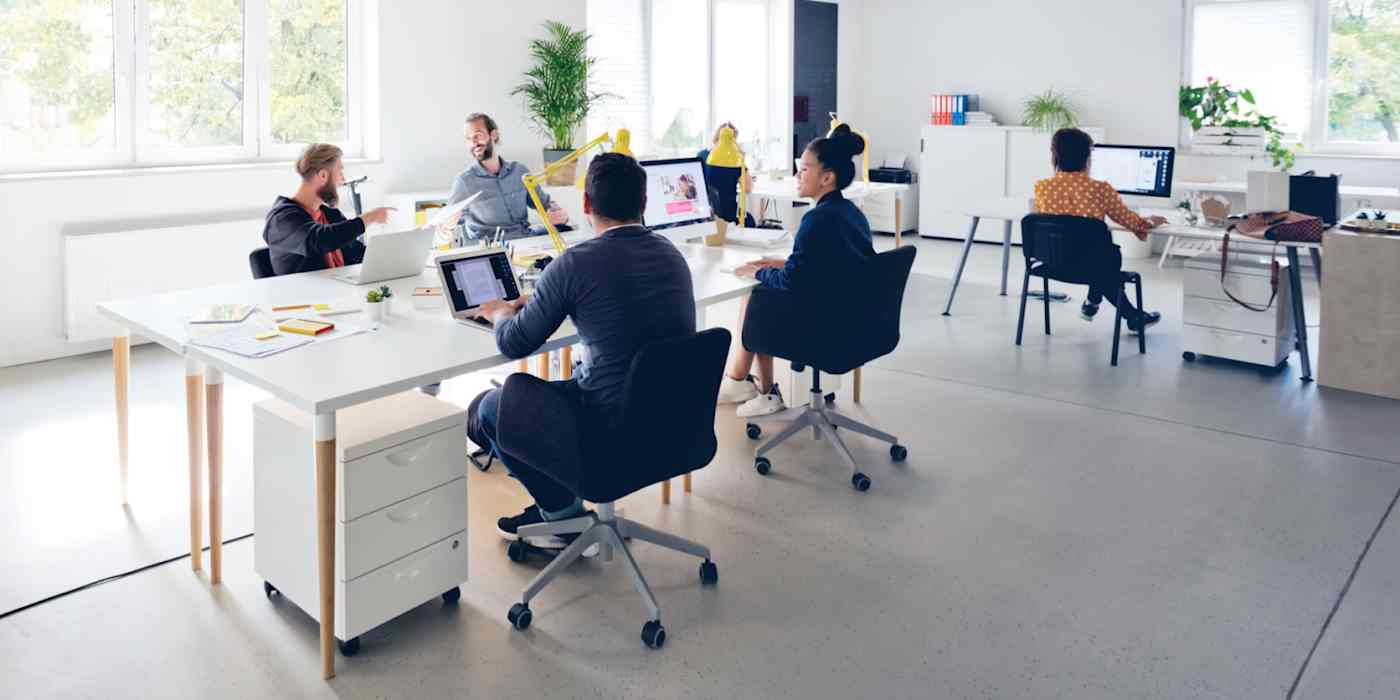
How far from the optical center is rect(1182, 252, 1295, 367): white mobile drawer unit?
5.40 m

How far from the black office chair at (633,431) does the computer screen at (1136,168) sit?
4.48 metres

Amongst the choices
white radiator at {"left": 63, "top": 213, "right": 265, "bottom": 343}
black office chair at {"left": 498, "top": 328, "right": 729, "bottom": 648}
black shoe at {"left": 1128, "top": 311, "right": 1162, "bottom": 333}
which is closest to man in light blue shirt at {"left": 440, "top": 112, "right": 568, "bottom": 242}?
white radiator at {"left": 63, "top": 213, "right": 265, "bottom": 343}

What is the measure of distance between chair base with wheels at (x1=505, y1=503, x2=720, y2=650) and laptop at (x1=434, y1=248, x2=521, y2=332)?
0.60 metres

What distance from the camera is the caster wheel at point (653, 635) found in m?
2.77

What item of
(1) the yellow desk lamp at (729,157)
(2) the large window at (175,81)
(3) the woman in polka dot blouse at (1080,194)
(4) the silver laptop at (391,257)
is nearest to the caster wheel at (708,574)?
(4) the silver laptop at (391,257)

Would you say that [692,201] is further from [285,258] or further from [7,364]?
[7,364]

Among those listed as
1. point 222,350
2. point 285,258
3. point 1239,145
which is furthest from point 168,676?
point 1239,145

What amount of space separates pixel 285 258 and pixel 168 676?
1799 millimetres

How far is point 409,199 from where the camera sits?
6574 mm

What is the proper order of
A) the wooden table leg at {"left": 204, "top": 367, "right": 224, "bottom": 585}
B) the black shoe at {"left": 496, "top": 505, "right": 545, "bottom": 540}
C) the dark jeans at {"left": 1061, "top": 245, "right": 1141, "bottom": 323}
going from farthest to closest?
the dark jeans at {"left": 1061, "top": 245, "right": 1141, "bottom": 323}, the black shoe at {"left": 496, "top": 505, "right": 545, "bottom": 540}, the wooden table leg at {"left": 204, "top": 367, "right": 224, "bottom": 585}

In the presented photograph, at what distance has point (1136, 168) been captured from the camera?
21.7 ft

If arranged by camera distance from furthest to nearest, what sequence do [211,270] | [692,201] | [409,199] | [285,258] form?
[409,199] < [211,270] < [692,201] < [285,258]

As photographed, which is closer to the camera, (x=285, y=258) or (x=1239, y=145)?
(x=285, y=258)

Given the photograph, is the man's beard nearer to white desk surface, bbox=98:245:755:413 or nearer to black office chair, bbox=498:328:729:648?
white desk surface, bbox=98:245:755:413
